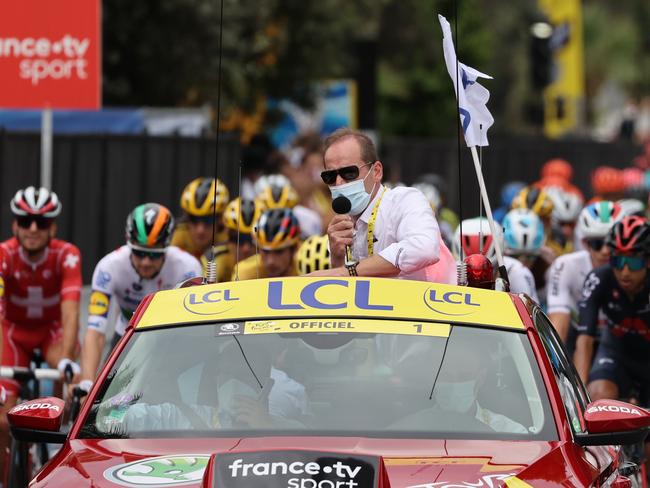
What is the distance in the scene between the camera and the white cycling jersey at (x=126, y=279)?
1083 centimetres

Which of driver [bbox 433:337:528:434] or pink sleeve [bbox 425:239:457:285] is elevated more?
pink sleeve [bbox 425:239:457:285]

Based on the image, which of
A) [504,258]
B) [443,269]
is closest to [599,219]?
[504,258]

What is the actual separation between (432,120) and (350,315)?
4918cm

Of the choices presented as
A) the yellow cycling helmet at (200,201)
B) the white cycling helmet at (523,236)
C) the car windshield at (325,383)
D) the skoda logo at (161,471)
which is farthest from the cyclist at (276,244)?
the skoda logo at (161,471)

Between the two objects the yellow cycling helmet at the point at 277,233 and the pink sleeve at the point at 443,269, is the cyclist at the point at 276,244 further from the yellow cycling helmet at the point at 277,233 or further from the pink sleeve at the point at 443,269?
the pink sleeve at the point at 443,269

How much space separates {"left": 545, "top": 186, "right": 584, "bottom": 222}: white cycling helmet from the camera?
1719cm

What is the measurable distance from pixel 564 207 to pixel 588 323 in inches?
273

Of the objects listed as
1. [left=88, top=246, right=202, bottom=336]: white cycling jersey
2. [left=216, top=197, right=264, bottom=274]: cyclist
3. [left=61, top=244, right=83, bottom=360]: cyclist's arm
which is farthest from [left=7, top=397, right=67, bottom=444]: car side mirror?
[left=216, top=197, right=264, bottom=274]: cyclist

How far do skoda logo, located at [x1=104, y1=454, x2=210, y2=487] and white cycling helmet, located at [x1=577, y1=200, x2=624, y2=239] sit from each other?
717 centimetres

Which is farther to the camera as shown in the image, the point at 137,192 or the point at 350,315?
the point at 137,192

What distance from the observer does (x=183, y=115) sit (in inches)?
955

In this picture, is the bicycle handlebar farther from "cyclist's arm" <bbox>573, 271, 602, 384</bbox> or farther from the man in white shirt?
"cyclist's arm" <bbox>573, 271, 602, 384</bbox>

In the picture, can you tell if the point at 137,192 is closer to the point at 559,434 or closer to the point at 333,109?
the point at 559,434

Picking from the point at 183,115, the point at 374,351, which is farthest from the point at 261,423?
the point at 183,115
